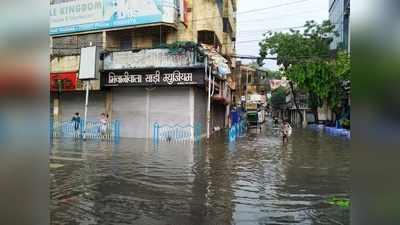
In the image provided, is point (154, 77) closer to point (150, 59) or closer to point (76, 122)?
point (150, 59)

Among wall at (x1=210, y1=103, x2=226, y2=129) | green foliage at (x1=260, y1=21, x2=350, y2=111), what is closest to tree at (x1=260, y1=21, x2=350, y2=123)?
green foliage at (x1=260, y1=21, x2=350, y2=111)

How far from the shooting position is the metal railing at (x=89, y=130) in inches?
961

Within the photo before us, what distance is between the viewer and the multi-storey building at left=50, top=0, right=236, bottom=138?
23734mm

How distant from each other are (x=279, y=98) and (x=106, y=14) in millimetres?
62666

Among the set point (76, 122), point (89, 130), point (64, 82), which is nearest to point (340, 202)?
point (76, 122)

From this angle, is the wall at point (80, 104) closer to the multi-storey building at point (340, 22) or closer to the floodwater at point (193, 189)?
the floodwater at point (193, 189)

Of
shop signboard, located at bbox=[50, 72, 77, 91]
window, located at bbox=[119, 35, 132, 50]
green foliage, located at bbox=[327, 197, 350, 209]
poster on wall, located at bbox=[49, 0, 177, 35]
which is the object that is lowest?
green foliage, located at bbox=[327, 197, 350, 209]

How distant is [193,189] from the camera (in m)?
9.38

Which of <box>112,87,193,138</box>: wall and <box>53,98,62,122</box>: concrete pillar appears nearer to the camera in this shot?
<box>112,87,193,138</box>: wall

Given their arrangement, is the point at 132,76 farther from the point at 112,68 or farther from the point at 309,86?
the point at 309,86

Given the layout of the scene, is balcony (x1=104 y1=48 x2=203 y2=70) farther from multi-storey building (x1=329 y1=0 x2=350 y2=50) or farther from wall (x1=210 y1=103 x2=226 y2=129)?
multi-storey building (x1=329 y1=0 x2=350 y2=50)

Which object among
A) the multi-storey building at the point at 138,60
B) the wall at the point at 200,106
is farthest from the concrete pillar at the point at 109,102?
the wall at the point at 200,106

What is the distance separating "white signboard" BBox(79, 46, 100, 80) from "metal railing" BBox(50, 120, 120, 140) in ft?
9.69

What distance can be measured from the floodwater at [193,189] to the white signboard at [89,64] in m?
8.96
